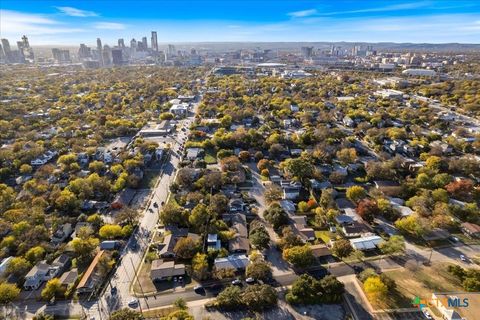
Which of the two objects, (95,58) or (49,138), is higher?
(95,58)

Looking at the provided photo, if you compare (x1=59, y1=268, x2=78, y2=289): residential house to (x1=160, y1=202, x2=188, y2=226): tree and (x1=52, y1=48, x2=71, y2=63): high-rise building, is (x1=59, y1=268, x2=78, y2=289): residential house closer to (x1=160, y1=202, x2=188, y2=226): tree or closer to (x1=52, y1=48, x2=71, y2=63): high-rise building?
(x1=160, y1=202, x2=188, y2=226): tree

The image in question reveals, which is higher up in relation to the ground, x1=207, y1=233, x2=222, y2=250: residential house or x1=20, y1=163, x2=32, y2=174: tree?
x1=20, y1=163, x2=32, y2=174: tree

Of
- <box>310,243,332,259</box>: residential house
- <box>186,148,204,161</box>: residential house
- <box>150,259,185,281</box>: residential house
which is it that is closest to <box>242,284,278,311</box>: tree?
<box>150,259,185,281</box>: residential house

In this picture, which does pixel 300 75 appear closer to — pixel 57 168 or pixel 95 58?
pixel 57 168

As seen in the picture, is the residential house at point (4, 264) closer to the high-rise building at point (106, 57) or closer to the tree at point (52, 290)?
the tree at point (52, 290)

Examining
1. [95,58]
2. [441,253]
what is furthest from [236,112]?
[95,58]

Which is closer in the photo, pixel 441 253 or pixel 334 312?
pixel 334 312
